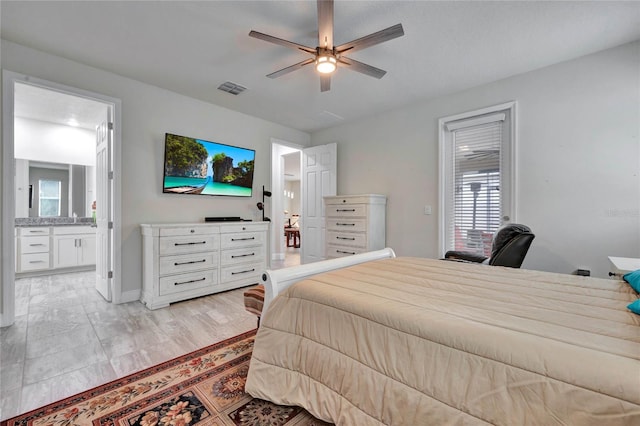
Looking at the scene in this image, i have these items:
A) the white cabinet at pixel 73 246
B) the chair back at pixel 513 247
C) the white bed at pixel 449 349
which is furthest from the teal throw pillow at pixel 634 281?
the white cabinet at pixel 73 246

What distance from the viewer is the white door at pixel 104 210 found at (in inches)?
126

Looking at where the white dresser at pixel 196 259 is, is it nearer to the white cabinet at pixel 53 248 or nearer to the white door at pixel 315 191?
the white door at pixel 315 191

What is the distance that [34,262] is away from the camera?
4469 mm

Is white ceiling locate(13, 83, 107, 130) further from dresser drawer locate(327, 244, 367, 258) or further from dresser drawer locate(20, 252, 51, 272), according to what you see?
dresser drawer locate(327, 244, 367, 258)

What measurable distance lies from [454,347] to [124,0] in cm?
299

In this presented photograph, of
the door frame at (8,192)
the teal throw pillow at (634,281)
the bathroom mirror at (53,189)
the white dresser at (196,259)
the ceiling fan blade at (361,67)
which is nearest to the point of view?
the teal throw pillow at (634,281)

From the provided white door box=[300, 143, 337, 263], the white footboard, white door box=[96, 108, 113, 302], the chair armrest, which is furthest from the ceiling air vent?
the chair armrest

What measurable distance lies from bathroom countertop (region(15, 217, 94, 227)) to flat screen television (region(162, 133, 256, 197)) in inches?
115

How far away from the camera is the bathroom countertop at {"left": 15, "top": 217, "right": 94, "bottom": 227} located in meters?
4.62

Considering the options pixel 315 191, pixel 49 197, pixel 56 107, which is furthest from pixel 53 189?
pixel 315 191

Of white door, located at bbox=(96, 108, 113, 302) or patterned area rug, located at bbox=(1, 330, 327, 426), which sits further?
white door, located at bbox=(96, 108, 113, 302)

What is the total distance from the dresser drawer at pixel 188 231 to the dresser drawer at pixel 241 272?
20.5 inches

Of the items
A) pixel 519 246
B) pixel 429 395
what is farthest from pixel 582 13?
pixel 429 395

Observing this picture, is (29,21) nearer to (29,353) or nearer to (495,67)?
(29,353)
